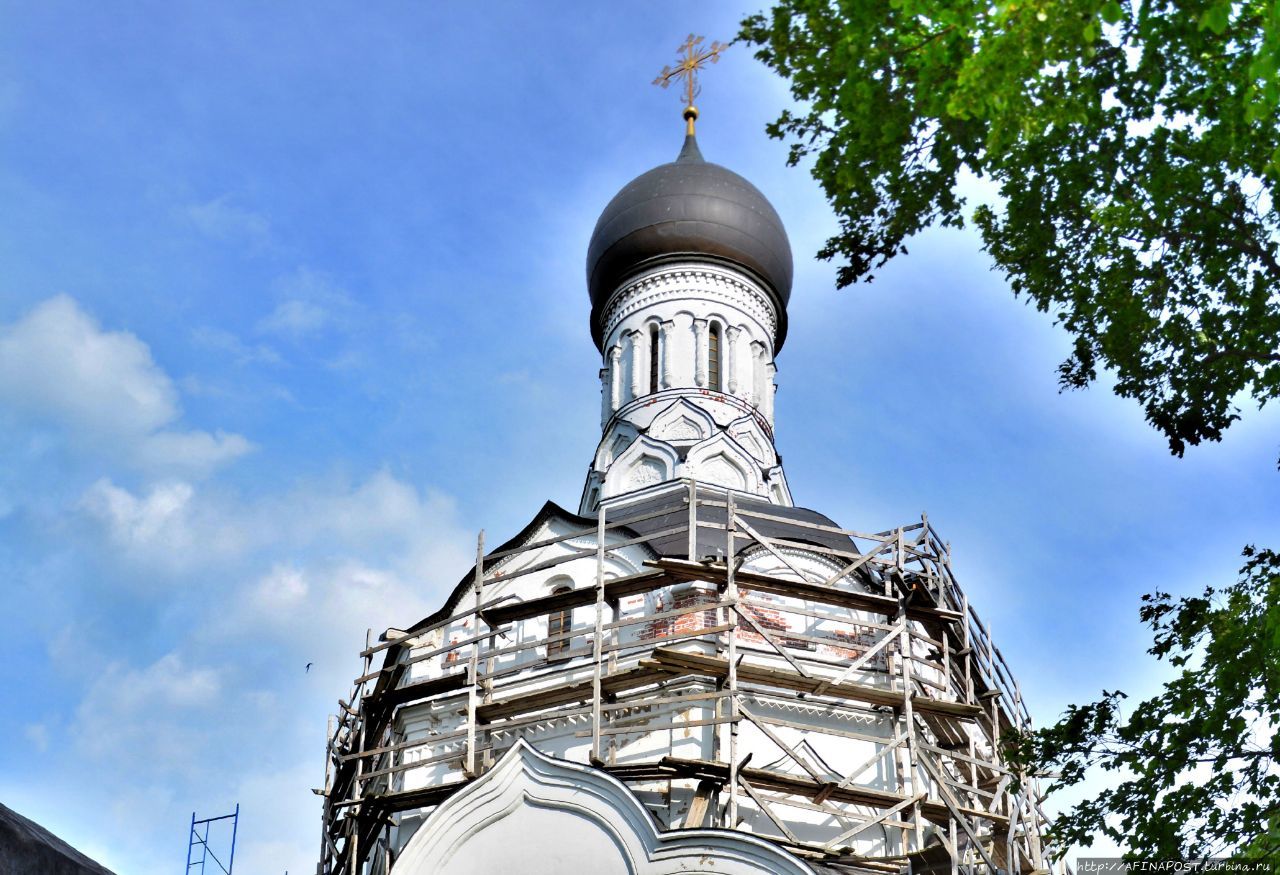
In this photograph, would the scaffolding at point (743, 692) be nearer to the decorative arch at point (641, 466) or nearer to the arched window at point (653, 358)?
the decorative arch at point (641, 466)

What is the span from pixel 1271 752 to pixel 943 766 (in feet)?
20.3

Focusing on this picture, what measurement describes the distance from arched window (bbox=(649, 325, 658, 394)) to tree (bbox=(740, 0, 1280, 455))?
967 cm

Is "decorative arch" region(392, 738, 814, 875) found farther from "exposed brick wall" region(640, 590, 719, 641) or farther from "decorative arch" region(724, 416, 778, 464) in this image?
"decorative arch" region(724, 416, 778, 464)

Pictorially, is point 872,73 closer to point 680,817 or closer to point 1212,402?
point 1212,402

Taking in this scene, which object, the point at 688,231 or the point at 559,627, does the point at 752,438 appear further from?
the point at 559,627

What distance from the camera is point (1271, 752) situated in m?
7.20

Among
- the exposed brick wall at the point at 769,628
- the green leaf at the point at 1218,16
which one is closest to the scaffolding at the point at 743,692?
the exposed brick wall at the point at 769,628

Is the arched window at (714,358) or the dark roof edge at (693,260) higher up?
the dark roof edge at (693,260)

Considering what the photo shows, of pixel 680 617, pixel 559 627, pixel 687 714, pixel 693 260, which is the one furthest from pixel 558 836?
pixel 693 260

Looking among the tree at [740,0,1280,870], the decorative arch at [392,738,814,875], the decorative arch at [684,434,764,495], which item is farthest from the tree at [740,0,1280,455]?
the decorative arch at [684,434,764,495]

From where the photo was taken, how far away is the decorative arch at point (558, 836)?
1039 cm

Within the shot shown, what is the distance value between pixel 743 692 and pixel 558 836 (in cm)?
222

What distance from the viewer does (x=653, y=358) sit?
18.3 metres

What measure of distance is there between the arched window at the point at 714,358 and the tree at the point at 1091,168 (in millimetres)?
9521
